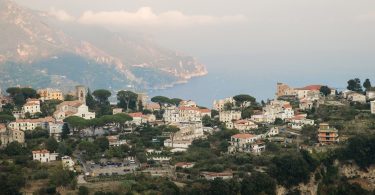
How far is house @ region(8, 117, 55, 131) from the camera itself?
35088mm

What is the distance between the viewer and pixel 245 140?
3244 centimetres

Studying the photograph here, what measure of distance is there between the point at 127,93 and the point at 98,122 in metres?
9.07

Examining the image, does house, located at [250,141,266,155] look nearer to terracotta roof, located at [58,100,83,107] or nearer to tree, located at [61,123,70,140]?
tree, located at [61,123,70,140]

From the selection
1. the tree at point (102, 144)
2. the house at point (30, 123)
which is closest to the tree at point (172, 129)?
the tree at point (102, 144)

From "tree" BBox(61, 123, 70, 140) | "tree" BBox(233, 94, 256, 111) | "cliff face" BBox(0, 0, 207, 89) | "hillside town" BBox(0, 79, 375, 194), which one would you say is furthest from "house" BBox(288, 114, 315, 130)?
"cliff face" BBox(0, 0, 207, 89)

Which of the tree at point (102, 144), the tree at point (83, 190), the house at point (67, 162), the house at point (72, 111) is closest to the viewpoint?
the tree at point (83, 190)

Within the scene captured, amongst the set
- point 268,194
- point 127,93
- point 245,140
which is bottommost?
point 268,194

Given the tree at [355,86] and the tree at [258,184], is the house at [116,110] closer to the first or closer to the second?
the tree at [355,86]

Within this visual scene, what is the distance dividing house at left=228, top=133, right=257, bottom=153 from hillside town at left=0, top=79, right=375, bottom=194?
0.05 meters

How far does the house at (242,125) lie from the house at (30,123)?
376 inches

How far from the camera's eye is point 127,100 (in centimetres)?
4366

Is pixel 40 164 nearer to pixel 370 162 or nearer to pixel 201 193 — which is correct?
pixel 201 193

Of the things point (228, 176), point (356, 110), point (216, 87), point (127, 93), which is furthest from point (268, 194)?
point (216, 87)

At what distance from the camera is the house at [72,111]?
125ft
